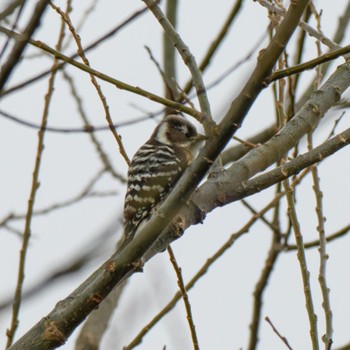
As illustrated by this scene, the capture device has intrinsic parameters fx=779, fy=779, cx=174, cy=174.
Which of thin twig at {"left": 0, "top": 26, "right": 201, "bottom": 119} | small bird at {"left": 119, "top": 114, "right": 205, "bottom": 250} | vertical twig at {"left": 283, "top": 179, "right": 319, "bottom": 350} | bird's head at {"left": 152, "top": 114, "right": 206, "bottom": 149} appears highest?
bird's head at {"left": 152, "top": 114, "right": 206, "bottom": 149}

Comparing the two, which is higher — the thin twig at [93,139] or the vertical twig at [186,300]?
the thin twig at [93,139]

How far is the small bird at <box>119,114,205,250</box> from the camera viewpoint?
4523mm

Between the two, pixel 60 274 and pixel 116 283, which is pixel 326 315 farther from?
pixel 60 274

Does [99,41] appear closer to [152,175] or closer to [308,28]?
[308,28]

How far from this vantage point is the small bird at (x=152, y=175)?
452cm

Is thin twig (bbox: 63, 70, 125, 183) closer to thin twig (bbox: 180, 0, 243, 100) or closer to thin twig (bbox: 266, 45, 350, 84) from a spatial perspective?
thin twig (bbox: 180, 0, 243, 100)

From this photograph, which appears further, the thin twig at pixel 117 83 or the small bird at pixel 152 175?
the small bird at pixel 152 175

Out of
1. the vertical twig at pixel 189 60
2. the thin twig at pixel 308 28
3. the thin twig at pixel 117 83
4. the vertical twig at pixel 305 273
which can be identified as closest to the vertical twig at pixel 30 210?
the thin twig at pixel 117 83

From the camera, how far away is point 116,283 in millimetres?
2740

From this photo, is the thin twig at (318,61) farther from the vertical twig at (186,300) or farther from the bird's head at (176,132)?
the bird's head at (176,132)

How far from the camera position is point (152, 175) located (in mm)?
4852

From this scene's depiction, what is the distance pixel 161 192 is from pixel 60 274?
320 cm

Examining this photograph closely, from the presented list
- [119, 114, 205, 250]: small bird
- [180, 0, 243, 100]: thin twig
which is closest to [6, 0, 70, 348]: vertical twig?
[119, 114, 205, 250]: small bird

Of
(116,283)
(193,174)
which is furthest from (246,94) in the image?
(116,283)
